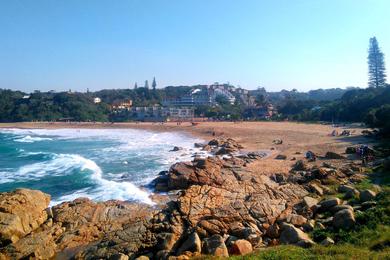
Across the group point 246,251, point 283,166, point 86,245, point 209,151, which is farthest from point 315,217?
point 209,151

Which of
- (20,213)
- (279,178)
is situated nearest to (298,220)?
(279,178)

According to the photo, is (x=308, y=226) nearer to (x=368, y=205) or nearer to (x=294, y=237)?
(x=294, y=237)

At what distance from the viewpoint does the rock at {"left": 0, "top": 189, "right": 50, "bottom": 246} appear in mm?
13820

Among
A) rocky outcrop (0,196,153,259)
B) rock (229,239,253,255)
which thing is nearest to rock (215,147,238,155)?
rocky outcrop (0,196,153,259)

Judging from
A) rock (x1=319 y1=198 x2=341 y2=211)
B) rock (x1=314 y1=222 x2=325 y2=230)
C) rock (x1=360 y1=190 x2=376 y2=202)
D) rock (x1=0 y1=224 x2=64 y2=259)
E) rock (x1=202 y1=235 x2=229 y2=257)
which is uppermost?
rock (x1=360 y1=190 x2=376 y2=202)

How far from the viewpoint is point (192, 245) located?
425 inches

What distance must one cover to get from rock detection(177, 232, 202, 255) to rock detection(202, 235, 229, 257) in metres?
0.18

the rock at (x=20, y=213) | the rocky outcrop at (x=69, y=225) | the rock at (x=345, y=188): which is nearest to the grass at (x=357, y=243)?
the rock at (x=345, y=188)

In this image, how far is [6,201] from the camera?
15.4 m

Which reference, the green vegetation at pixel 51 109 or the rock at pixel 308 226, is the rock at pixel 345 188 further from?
the green vegetation at pixel 51 109

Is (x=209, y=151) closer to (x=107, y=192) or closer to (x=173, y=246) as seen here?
(x=107, y=192)

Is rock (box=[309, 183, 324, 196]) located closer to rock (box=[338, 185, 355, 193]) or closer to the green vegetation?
rock (box=[338, 185, 355, 193])

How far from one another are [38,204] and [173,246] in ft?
27.5

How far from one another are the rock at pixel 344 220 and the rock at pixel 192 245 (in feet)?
14.8
